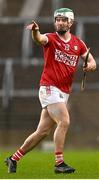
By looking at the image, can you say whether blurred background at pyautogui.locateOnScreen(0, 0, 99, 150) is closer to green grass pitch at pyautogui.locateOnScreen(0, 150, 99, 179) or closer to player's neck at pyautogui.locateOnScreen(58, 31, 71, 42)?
green grass pitch at pyautogui.locateOnScreen(0, 150, 99, 179)

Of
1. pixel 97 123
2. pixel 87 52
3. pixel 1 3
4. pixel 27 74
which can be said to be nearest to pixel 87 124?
pixel 97 123

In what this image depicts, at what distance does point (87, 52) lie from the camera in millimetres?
14250

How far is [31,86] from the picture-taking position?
28594mm

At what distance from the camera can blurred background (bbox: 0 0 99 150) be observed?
26641 mm

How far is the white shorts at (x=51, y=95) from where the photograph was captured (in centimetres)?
1389

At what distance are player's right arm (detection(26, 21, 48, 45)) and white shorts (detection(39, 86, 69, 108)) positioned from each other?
67 cm

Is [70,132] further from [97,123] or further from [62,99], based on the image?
[62,99]

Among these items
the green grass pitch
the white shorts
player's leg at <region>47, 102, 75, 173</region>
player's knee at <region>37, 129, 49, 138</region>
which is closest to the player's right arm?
the white shorts

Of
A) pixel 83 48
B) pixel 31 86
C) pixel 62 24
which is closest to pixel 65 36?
pixel 62 24

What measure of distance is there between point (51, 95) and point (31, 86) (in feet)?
48.3

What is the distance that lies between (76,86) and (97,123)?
51.1 inches

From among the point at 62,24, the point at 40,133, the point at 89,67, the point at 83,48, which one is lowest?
the point at 40,133

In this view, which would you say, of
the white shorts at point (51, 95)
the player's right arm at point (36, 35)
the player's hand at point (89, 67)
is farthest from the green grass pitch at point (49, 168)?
the player's right arm at point (36, 35)

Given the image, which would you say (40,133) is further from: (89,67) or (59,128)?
(89,67)
